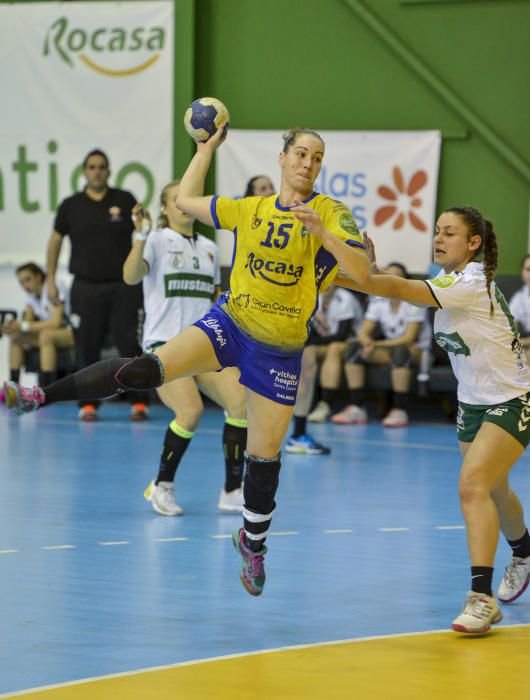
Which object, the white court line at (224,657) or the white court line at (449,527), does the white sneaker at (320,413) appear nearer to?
the white court line at (449,527)

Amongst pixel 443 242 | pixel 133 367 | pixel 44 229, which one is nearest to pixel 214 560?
pixel 133 367

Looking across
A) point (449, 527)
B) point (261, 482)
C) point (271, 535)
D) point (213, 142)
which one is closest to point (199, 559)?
point (271, 535)

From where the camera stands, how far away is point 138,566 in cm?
603

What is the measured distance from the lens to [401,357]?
12172 mm

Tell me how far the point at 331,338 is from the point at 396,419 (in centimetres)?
106

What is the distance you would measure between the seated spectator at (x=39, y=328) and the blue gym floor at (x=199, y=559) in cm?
260

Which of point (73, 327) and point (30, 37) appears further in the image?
point (30, 37)

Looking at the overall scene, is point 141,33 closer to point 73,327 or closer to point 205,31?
point 205,31

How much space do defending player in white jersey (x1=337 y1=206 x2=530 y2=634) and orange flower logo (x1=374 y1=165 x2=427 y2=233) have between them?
→ 8201 millimetres

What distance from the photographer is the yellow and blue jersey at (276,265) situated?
514 cm

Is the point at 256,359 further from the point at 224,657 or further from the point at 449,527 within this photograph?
the point at 449,527

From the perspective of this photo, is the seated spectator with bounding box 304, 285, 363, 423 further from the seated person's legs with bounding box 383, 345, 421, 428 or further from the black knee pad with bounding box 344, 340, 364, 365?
the seated person's legs with bounding box 383, 345, 421, 428

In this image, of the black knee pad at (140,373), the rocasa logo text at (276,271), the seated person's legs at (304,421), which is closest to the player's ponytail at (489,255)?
the rocasa logo text at (276,271)

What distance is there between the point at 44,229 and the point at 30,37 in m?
2.20
